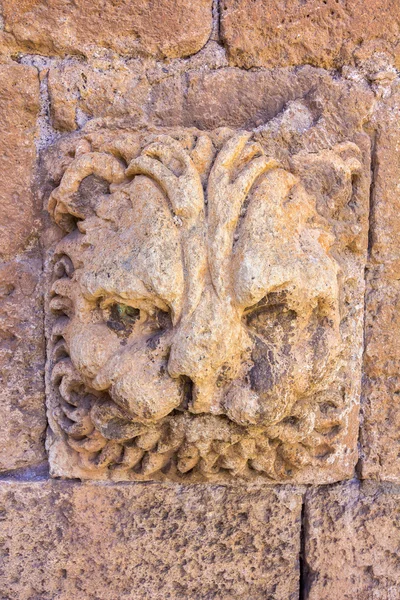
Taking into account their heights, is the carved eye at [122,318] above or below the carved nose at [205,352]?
above

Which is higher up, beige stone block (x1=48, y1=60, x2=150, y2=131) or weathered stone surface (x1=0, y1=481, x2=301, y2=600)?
beige stone block (x1=48, y1=60, x2=150, y2=131)

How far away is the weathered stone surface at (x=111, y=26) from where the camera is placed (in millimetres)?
1188

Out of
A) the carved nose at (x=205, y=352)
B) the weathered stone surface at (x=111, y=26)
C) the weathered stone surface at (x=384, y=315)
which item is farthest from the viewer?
the weathered stone surface at (x=384, y=315)

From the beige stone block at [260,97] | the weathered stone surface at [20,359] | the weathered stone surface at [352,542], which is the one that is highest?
the beige stone block at [260,97]

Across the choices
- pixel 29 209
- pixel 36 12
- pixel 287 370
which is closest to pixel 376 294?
pixel 287 370

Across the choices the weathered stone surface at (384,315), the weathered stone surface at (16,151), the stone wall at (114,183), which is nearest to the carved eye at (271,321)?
the stone wall at (114,183)

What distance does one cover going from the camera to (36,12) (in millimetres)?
1187

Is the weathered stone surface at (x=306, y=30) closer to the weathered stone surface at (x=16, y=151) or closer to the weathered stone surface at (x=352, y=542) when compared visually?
the weathered stone surface at (x=16, y=151)

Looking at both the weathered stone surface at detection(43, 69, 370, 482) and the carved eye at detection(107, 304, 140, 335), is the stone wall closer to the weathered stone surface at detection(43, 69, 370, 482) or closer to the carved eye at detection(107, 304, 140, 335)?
the weathered stone surface at detection(43, 69, 370, 482)

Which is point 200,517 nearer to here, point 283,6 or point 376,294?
point 376,294

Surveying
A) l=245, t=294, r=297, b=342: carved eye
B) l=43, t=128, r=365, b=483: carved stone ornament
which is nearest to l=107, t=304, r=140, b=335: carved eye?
l=43, t=128, r=365, b=483: carved stone ornament

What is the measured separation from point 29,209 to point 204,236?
1.52 ft

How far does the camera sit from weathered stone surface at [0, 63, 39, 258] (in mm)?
1199

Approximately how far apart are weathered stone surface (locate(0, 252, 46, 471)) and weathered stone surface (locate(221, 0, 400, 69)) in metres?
0.72
